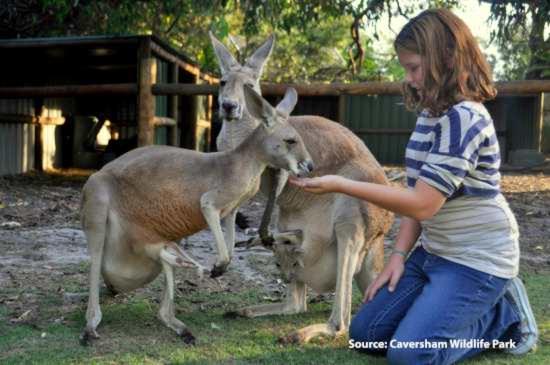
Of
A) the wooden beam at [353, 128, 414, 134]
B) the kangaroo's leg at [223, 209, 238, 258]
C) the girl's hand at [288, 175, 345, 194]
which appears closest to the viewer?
the girl's hand at [288, 175, 345, 194]

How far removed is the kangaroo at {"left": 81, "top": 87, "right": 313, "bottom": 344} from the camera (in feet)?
8.87

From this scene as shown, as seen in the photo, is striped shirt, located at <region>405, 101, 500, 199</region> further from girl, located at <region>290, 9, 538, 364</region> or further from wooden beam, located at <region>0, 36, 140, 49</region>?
wooden beam, located at <region>0, 36, 140, 49</region>

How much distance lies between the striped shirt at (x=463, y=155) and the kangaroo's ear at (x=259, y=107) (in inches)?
25.5

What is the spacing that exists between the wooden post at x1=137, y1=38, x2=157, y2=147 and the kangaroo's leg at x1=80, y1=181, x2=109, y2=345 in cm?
465

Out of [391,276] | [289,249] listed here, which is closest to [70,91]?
[289,249]

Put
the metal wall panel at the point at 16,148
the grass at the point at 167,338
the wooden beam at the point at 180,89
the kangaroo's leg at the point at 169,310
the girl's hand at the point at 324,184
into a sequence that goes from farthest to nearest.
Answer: the metal wall panel at the point at 16,148 < the wooden beam at the point at 180,89 < the kangaroo's leg at the point at 169,310 < the grass at the point at 167,338 < the girl's hand at the point at 324,184

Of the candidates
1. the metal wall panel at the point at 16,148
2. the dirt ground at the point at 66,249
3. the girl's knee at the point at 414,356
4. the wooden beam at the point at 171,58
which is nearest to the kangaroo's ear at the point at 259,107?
the girl's knee at the point at 414,356

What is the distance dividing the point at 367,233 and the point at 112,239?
43.8 inches

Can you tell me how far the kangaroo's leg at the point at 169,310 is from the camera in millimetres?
2748

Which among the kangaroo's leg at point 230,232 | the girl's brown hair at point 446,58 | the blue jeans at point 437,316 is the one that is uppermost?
the girl's brown hair at point 446,58

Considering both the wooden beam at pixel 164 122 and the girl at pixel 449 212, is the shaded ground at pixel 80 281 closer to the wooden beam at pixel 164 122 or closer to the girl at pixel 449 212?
the girl at pixel 449 212

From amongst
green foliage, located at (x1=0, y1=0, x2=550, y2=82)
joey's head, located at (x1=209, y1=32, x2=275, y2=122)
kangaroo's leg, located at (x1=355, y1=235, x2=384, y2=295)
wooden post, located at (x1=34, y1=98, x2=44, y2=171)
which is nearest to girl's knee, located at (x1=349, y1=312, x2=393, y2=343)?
kangaroo's leg, located at (x1=355, y1=235, x2=384, y2=295)

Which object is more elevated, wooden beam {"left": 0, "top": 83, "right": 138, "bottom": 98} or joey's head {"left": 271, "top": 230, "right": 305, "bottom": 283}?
wooden beam {"left": 0, "top": 83, "right": 138, "bottom": 98}

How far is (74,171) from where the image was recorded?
33.0 feet
